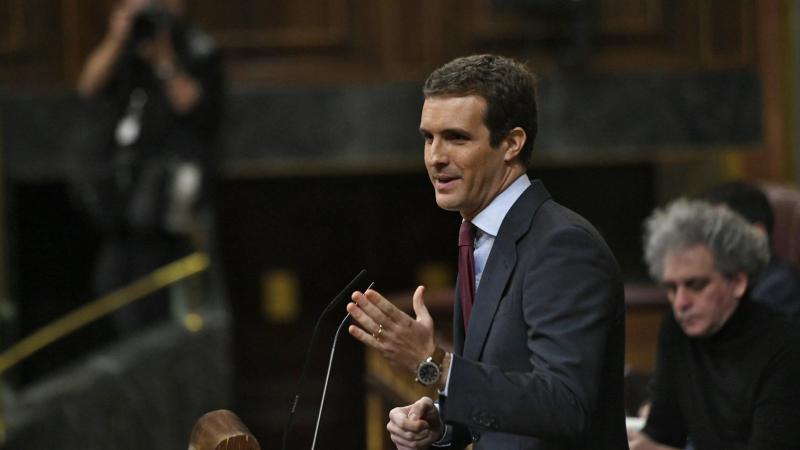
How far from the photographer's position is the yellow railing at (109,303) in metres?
4.52

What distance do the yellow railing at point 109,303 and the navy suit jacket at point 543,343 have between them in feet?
8.76

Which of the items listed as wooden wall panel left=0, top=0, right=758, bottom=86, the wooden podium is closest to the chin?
the wooden podium

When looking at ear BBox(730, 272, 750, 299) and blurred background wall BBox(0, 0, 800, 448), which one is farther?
blurred background wall BBox(0, 0, 800, 448)

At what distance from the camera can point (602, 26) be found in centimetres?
618

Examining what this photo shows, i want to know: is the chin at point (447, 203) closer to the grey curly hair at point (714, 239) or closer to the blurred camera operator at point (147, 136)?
the grey curly hair at point (714, 239)

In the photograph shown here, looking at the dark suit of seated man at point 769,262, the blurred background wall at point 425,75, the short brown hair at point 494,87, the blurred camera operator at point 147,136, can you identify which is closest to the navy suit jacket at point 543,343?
the short brown hair at point 494,87

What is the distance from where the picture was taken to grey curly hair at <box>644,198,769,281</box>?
285 centimetres

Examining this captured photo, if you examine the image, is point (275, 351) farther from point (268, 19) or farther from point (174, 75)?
point (174, 75)

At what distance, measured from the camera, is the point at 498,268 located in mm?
2014

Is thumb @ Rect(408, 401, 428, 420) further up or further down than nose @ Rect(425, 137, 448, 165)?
further down

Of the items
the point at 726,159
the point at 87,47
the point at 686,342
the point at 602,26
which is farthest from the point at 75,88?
the point at 686,342

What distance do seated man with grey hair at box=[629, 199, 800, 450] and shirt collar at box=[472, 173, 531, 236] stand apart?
2.88ft

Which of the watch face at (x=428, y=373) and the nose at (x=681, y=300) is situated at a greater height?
the watch face at (x=428, y=373)

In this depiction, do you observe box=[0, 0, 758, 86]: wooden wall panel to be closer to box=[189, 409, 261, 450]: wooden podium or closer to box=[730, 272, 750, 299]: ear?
box=[730, 272, 750, 299]: ear
